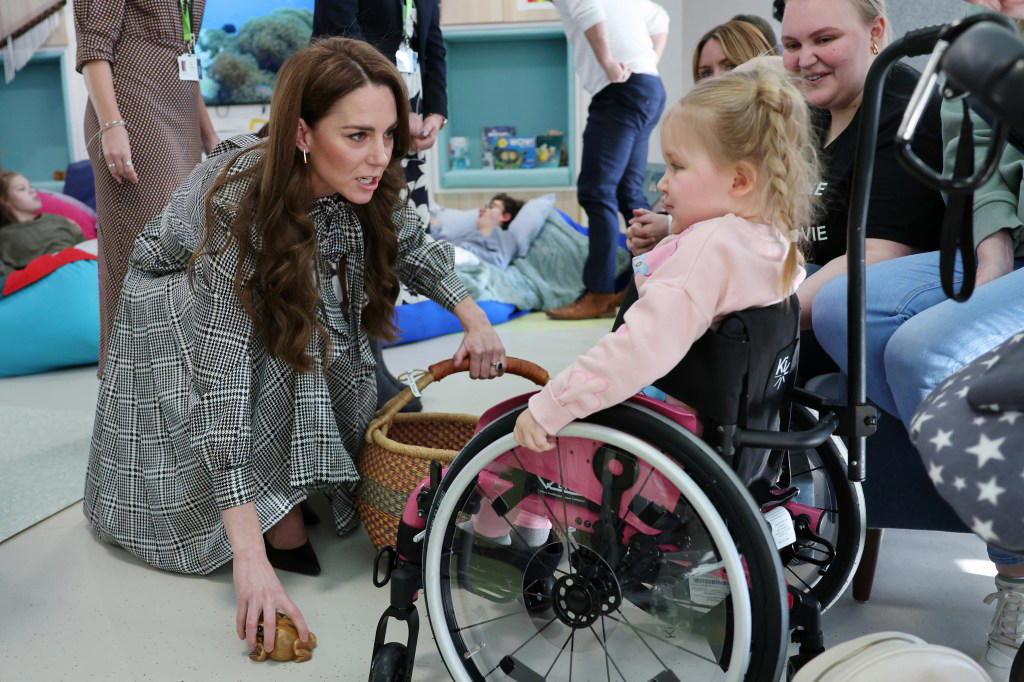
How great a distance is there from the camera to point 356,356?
1553mm

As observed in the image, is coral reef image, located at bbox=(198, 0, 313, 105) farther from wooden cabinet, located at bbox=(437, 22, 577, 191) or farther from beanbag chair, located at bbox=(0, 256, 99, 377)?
beanbag chair, located at bbox=(0, 256, 99, 377)

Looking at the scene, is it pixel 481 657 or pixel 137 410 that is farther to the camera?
pixel 137 410

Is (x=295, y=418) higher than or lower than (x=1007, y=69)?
lower

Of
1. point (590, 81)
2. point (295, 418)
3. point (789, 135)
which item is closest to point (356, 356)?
point (295, 418)

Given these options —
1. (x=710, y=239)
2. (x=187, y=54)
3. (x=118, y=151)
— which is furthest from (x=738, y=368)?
(x=187, y=54)

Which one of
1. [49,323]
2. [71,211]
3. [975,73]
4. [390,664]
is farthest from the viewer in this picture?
[71,211]

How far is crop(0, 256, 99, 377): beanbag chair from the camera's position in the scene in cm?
278

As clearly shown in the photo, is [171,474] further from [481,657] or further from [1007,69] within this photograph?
[1007,69]

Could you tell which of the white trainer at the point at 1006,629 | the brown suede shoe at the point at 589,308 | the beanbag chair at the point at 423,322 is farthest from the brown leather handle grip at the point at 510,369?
the brown suede shoe at the point at 589,308

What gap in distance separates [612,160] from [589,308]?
63cm

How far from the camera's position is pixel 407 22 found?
210 cm

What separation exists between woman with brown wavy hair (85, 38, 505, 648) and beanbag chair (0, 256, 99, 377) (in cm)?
134

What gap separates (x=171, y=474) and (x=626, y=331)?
0.89 meters

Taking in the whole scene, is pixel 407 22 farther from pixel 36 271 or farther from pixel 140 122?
pixel 36 271
